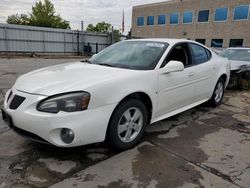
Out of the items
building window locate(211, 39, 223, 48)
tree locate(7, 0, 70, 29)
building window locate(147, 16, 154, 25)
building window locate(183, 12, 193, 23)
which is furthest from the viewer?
tree locate(7, 0, 70, 29)

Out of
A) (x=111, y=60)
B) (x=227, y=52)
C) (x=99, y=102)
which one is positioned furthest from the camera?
(x=227, y=52)

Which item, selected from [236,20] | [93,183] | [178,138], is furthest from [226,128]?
[236,20]

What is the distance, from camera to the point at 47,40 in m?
21.6

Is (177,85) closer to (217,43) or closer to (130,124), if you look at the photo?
(130,124)

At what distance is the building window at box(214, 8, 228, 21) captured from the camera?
2806cm

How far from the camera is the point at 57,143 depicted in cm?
244

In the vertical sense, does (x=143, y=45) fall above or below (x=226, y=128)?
above

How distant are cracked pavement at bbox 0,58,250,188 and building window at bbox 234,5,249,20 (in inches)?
1063

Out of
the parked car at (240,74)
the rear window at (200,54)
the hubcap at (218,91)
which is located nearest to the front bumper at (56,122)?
the rear window at (200,54)

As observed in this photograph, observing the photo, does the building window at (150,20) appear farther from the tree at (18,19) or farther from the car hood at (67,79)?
the car hood at (67,79)

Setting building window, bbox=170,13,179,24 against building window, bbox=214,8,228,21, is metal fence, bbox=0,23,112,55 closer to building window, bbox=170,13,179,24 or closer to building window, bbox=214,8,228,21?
building window, bbox=170,13,179,24

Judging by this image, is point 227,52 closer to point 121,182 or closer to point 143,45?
point 143,45

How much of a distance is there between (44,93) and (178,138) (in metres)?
2.05

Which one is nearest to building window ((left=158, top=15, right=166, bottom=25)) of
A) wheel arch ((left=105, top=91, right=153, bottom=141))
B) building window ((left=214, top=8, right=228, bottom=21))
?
building window ((left=214, top=8, right=228, bottom=21))
